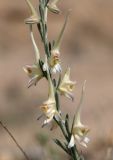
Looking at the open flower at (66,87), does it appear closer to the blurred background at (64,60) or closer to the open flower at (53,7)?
the open flower at (53,7)

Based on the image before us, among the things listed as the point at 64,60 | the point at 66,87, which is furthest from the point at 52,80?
the point at 64,60

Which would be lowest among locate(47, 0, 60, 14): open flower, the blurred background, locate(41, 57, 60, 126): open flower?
the blurred background

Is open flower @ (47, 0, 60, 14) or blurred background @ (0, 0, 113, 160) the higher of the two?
open flower @ (47, 0, 60, 14)

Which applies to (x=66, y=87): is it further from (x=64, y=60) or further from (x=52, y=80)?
(x=64, y=60)

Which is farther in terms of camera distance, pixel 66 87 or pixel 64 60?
pixel 64 60

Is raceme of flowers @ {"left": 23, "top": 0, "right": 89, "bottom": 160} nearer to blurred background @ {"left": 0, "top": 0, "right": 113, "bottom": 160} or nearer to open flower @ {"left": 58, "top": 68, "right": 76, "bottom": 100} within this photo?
open flower @ {"left": 58, "top": 68, "right": 76, "bottom": 100}

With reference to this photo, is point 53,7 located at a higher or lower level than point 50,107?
higher

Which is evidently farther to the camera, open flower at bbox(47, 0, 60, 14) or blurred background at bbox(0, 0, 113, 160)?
blurred background at bbox(0, 0, 113, 160)

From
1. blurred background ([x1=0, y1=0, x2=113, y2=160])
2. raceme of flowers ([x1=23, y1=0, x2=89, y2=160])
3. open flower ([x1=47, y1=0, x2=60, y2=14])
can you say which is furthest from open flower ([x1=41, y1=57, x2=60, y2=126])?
blurred background ([x1=0, y1=0, x2=113, y2=160])

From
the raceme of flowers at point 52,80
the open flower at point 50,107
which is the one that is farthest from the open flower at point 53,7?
the open flower at point 50,107
